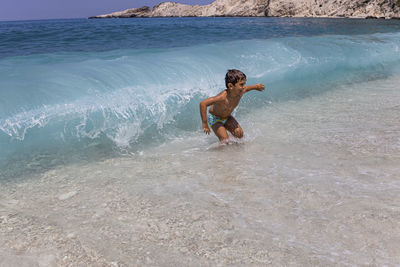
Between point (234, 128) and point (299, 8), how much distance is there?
213 feet

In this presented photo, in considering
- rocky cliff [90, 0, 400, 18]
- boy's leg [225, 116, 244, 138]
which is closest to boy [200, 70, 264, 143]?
boy's leg [225, 116, 244, 138]

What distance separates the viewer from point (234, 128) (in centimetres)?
455

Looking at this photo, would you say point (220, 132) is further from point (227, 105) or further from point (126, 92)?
point (126, 92)

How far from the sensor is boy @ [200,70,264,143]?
13.9ft

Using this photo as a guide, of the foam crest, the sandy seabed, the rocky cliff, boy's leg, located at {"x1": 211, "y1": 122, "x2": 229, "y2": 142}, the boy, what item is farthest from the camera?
the rocky cliff

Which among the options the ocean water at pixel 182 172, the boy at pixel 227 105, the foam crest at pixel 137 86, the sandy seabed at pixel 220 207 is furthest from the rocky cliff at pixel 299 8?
the sandy seabed at pixel 220 207

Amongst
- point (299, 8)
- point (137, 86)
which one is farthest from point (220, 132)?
point (299, 8)

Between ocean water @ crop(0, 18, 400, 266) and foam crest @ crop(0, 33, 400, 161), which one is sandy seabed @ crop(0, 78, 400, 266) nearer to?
Result: ocean water @ crop(0, 18, 400, 266)

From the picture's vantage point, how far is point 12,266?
2.23 metres

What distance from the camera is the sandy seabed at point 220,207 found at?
2285 millimetres

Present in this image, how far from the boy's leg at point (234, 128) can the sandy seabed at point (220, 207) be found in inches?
6.8

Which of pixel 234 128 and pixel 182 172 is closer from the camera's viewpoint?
pixel 182 172

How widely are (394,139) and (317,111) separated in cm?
176

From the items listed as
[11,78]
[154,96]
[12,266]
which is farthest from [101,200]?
[11,78]
